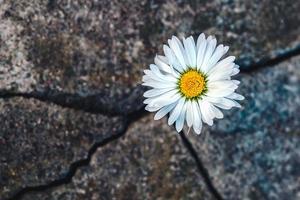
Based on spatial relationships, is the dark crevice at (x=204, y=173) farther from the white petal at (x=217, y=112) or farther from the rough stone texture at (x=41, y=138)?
the white petal at (x=217, y=112)

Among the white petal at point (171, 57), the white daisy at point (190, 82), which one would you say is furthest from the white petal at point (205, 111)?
the white petal at point (171, 57)

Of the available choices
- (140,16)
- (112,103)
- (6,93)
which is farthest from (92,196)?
(140,16)

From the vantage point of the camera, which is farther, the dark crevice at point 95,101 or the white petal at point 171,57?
the dark crevice at point 95,101

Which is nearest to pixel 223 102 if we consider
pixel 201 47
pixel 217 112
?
pixel 217 112

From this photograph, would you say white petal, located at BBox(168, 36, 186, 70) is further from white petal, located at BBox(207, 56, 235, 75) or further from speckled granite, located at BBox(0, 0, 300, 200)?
speckled granite, located at BBox(0, 0, 300, 200)

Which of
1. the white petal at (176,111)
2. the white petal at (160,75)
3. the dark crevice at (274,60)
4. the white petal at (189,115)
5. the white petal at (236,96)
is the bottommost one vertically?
the white petal at (236,96)

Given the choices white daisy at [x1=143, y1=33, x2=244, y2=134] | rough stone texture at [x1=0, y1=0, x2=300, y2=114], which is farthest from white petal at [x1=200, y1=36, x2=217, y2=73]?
rough stone texture at [x1=0, y1=0, x2=300, y2=114]

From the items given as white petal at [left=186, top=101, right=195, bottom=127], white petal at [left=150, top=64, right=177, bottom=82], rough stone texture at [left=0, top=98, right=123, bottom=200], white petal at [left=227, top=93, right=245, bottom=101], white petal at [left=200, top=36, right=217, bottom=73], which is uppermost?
rough stone texture at [left=0, top=98, right=123, bottom=200]
